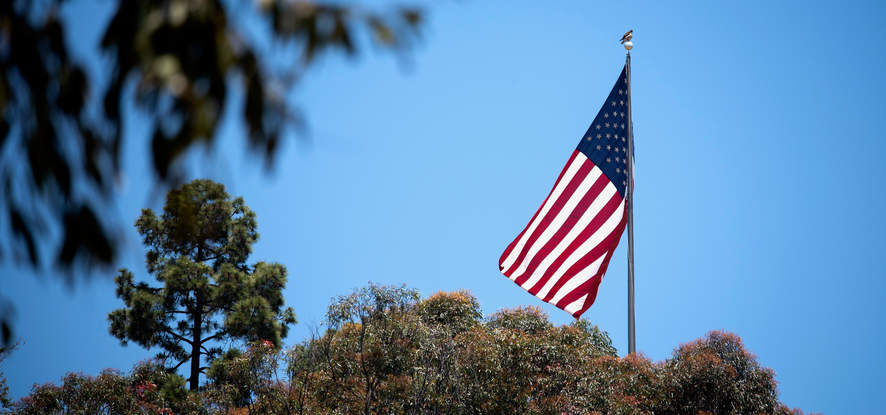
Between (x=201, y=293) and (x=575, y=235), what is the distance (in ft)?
72.0

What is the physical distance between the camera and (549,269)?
21.3m

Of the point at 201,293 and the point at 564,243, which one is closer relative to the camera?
the point at 564,243

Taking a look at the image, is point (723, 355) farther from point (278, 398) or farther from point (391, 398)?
point (278, 398)

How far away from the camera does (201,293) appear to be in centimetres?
3831

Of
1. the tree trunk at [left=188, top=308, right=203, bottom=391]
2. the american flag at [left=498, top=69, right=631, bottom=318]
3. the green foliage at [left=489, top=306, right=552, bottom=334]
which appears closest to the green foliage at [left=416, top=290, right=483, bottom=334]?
the green foliage at [left=489, top=306, right=552, bottom=334]

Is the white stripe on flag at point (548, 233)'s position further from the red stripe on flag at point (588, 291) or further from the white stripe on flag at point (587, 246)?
the red stripe on flag at point (588, 291)

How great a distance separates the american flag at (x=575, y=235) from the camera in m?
21.2

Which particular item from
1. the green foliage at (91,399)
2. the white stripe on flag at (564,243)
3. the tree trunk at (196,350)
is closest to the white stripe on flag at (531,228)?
the white stripe on flag at (564,243)

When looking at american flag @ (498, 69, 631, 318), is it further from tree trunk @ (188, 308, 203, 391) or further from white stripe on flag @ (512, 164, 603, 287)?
tree trunk @ (188, 308, 203, 391)

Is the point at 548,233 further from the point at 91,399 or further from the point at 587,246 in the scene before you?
the point at 91,399

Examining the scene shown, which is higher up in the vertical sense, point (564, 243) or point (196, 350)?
point (196, 350)

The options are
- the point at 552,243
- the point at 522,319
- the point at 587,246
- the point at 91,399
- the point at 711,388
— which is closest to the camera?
the point at 552,243

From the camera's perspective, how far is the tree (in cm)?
3803

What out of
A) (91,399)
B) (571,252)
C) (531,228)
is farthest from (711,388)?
(91,399)
